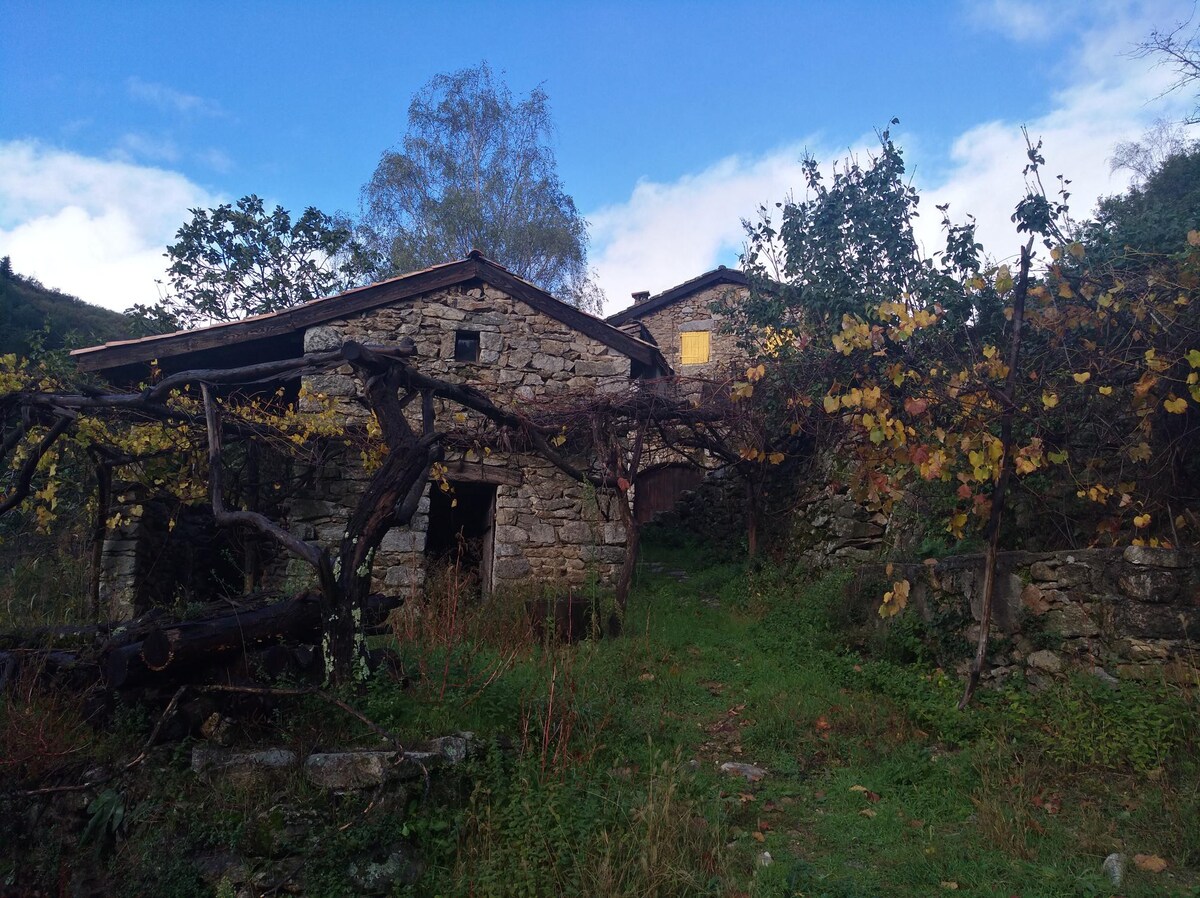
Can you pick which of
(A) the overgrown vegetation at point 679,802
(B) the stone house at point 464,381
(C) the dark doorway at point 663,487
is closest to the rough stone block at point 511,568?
(B) the stone house at point 464,381

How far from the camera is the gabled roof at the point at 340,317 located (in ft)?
28.3

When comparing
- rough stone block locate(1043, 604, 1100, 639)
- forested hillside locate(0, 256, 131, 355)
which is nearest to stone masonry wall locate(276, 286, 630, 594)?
rough stone block locate(1043, 604, 1100, 639)

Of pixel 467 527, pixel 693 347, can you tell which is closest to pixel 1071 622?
pixel 467 527

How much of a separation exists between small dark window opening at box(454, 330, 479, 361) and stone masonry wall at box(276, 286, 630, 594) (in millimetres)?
70

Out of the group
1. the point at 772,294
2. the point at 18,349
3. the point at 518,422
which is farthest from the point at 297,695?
the point at 18,349

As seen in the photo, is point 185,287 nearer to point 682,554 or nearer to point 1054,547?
point 682,554

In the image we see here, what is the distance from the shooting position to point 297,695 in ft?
15.1

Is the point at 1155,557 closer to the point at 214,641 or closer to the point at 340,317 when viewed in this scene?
the point at 214,641

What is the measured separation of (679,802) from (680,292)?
16926mm

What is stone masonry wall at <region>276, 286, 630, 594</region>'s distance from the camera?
939 cm

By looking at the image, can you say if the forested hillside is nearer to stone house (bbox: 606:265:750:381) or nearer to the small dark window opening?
the small dark window opening

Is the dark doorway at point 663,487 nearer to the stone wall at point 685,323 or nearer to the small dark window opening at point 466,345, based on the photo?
the stone wall at point 685,323

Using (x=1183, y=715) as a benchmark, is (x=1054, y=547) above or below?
above

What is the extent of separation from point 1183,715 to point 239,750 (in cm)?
539
